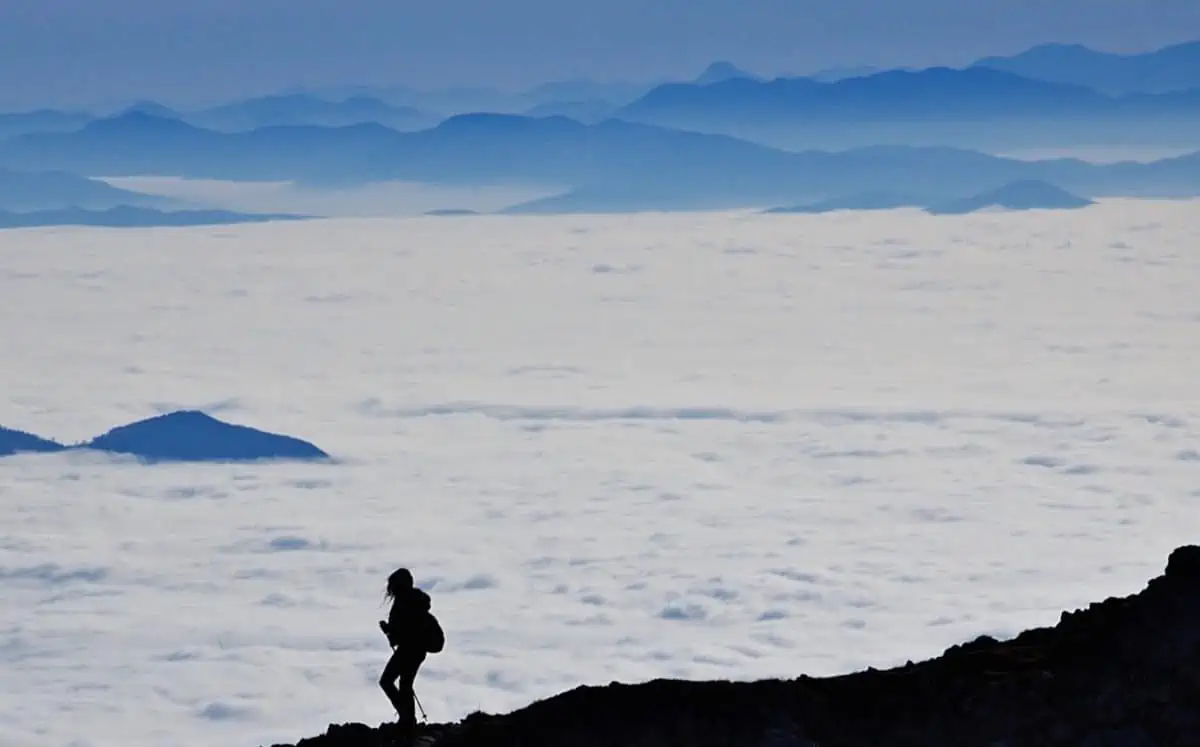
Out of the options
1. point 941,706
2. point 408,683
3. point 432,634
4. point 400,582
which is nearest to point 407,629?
point 432,634

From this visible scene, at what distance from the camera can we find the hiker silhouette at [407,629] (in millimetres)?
13930

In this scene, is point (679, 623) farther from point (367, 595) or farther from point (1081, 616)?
point (1081, 616)

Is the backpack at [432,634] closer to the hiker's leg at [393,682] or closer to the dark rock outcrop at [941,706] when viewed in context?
the hiker's leg at [393,682]

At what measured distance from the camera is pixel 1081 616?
58.5 ft

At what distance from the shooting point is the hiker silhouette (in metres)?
13.9

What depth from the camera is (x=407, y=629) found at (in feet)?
46.3

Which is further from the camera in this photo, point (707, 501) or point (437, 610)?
point (707, 501)

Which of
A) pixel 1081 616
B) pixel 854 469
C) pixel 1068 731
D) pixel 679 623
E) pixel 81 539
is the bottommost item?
pixel 1068 731

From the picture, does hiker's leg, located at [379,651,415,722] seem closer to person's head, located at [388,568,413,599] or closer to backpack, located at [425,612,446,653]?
backpack, located at [425,612,446,653]

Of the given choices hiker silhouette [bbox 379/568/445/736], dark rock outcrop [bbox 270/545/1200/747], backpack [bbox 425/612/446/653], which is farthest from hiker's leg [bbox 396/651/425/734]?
dark rock outcrop [bbox 270/545/1200/747]

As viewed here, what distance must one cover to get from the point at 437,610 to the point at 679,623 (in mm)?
17523

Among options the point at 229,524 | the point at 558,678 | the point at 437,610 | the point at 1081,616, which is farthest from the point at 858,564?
the point at 1081,616

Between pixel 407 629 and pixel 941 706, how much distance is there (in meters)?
5.46

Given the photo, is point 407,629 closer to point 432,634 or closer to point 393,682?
point 432,634
